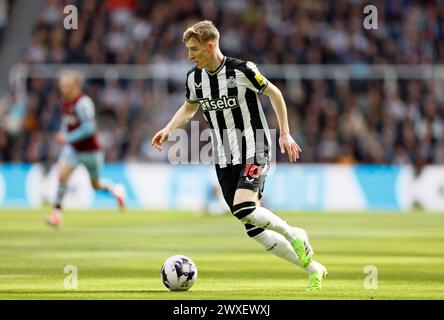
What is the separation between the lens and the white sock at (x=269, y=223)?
33.1 ft

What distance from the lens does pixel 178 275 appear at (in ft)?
33.9

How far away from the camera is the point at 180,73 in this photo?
28.6m

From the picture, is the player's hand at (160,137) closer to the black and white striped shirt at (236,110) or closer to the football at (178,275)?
the black and white striped shirt at (236,110)

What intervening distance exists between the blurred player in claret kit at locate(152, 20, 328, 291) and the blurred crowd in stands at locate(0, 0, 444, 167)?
16740mm

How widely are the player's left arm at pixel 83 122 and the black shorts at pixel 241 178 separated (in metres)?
9.36

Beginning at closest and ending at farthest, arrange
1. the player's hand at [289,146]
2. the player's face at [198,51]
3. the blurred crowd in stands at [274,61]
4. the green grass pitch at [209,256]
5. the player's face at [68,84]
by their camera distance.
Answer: the player's hand at [289,146] < the player's face at [198,51] < the green grass pitch at [209,256] < the player's face at [68,84] < the blurred crowd in stands at [274,61]

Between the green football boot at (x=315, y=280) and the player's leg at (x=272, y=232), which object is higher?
the player's leg at (x=272, y=232)

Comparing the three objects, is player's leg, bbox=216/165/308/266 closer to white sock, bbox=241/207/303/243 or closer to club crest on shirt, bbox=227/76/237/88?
white sock, bbox=241/207/303/243

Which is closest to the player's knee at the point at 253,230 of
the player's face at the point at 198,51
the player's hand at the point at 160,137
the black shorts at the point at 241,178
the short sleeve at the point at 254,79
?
the black shorts at the point at 241,178

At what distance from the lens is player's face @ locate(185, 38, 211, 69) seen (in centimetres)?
1029

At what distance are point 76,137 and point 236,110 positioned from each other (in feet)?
32.0

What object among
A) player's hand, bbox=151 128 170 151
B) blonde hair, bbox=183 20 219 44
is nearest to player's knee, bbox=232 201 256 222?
player's hand, bbox=151 128 170 151
